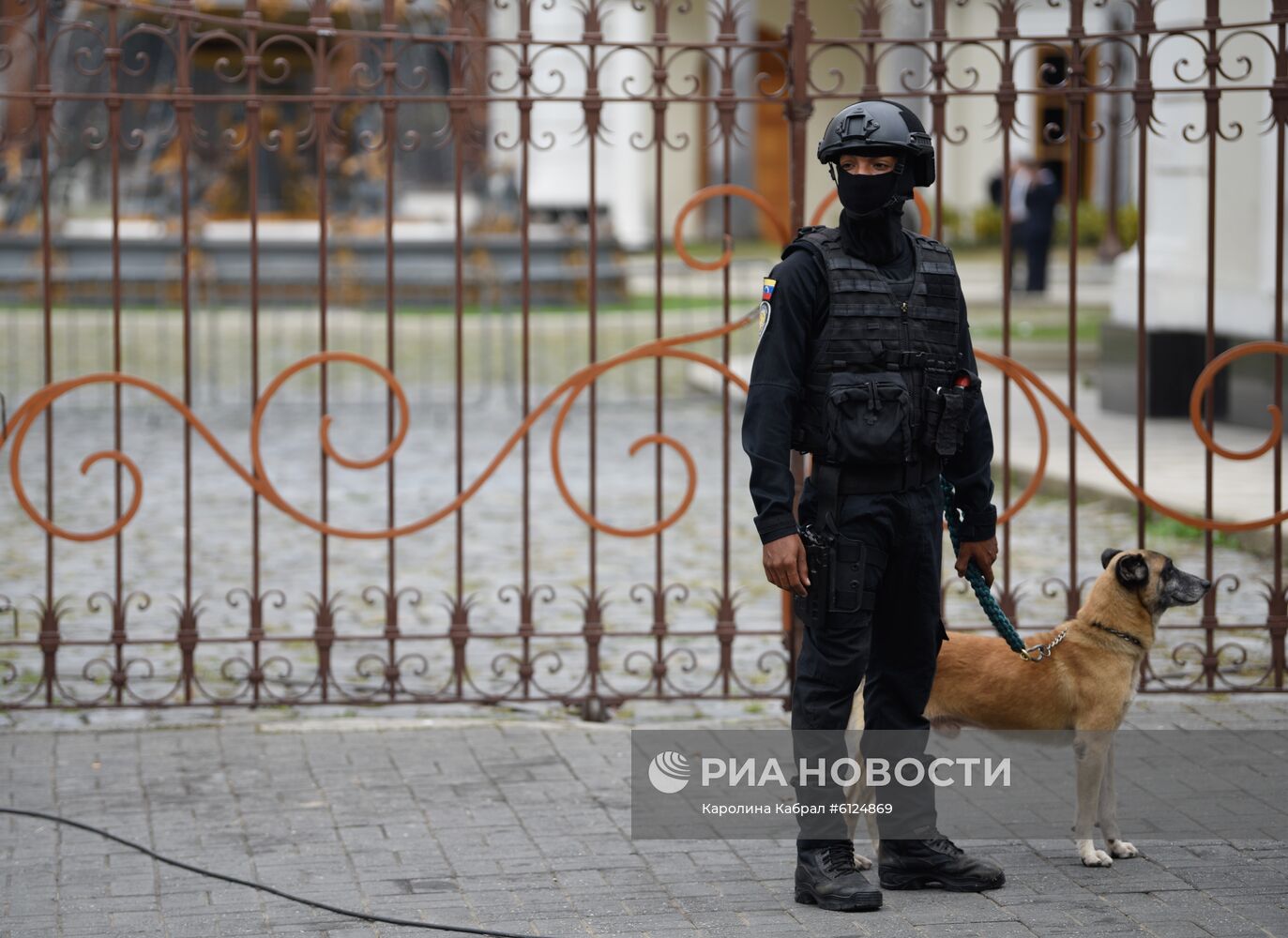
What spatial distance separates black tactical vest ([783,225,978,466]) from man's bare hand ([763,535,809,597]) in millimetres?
262

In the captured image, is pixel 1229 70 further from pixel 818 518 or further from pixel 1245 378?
pixel 818 518

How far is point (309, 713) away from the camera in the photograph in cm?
707

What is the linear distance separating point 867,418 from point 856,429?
0.04m

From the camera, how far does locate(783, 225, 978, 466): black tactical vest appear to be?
4.66 meters

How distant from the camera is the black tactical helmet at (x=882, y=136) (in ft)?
15.2

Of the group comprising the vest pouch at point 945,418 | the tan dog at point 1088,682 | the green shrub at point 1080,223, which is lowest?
the tan dog at point 1088,682

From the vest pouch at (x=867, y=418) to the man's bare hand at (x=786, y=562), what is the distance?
0.26 meters

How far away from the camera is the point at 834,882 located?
15.8 feet

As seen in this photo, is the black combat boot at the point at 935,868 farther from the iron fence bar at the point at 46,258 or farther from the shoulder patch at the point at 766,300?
the iron fence bar at the point at 46,258

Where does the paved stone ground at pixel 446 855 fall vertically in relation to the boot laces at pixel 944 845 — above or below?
below

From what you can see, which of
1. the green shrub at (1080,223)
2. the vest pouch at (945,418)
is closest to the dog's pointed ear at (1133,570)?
the vest pouch at (945,418)

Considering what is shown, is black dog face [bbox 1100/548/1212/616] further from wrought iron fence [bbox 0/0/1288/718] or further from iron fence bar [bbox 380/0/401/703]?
iron fence bar [bbox 380/0/401/703]

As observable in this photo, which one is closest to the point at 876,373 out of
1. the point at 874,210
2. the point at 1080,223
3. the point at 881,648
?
the point at 874,210

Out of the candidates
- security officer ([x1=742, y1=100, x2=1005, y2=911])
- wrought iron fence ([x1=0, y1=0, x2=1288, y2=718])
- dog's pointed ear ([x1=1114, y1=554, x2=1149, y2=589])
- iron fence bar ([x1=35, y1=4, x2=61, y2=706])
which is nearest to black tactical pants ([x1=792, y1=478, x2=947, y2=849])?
security officer ([x1=742, y1=100, x2=1005, y2=911])
